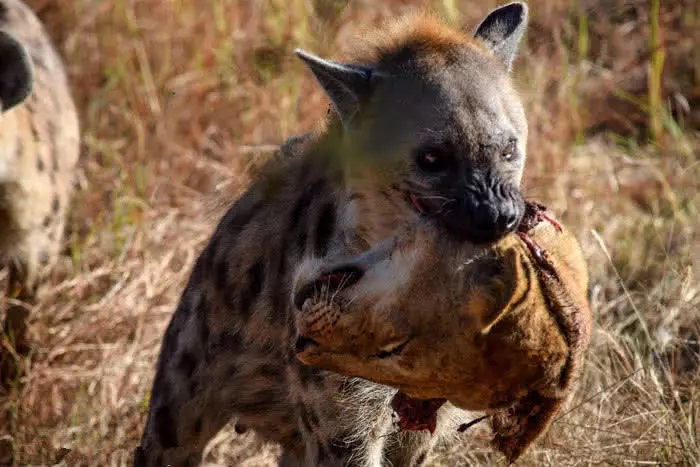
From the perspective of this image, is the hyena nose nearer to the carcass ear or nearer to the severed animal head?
the severed animal head

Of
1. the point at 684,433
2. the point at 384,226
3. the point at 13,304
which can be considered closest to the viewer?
the point at 384,226

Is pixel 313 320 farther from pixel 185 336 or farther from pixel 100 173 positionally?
pixel 100 173

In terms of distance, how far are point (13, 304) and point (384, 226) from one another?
6.98ft

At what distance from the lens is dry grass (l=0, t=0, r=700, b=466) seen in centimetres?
349

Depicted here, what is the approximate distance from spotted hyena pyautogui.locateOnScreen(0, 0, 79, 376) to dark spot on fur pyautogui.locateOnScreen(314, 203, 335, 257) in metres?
1.77

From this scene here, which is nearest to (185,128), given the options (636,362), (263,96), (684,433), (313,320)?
(263,96)

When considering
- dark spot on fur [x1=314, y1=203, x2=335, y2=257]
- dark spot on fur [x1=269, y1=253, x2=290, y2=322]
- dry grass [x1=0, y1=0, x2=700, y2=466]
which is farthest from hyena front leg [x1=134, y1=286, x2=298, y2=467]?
dry grass [x1=0, y1=0, x2=700, y2=466]

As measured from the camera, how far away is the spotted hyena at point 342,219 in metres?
2.60

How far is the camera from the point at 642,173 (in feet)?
17.6

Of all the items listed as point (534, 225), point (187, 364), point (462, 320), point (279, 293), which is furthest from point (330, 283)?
point (187, 364)

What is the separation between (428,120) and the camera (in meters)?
2.67

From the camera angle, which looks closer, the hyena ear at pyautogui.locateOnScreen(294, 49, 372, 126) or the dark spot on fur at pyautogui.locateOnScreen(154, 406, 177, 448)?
the hyena ear at pyautogui.locateOnScreen(294, 49, 372, 126)

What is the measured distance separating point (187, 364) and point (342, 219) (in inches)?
27.7

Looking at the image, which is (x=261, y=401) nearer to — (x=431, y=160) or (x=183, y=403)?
(x=183, y=403)
